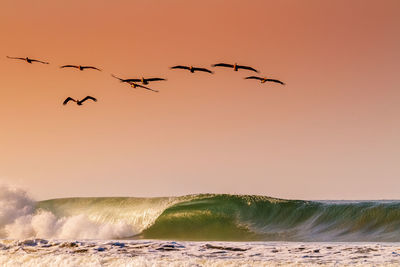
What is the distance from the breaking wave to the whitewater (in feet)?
0.14

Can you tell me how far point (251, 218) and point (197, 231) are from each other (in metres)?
2.40

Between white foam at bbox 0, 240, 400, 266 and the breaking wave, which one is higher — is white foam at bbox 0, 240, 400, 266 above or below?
below

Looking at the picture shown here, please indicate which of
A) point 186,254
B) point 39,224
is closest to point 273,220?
point 186,254

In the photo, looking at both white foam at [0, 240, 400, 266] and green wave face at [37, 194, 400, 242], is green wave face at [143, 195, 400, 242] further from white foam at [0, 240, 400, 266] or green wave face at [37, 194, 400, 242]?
white foam at [0, 240, 400, 266]

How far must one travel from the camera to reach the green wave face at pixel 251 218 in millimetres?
22891

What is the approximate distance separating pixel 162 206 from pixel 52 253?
17.1 m

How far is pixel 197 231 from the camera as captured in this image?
A: 93.4 feet

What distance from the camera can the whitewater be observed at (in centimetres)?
1492

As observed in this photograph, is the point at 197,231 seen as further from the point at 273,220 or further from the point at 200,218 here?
the point at 273,220

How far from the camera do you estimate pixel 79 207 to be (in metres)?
39.1

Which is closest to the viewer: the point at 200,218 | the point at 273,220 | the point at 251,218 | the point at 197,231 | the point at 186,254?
the point at 186,254

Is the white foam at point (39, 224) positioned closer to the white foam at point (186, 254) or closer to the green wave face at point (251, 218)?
the green wave face at point (251, 218)

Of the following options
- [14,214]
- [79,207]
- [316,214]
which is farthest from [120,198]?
[316,214]

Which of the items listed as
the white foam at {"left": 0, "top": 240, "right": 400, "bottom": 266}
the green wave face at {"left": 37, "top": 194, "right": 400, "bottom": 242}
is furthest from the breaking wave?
the white foam at {"left": 0, "top": 240, "right": 400, "bottom": 266}
